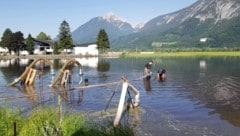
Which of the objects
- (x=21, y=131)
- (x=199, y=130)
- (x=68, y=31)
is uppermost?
(x=68, y=31)

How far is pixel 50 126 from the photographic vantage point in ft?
39.4

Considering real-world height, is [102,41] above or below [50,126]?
above

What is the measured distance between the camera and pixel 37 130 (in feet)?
39.5

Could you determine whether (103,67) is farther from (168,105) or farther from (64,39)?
(64,39)

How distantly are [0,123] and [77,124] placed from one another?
2332 millimetres

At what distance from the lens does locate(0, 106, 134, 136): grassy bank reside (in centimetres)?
1195

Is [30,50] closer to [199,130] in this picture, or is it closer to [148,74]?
[148,74]

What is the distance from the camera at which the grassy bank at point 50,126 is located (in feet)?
39.2

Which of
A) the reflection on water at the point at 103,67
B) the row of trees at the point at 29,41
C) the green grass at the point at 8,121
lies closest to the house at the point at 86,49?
the row of trees at the point at 29,41

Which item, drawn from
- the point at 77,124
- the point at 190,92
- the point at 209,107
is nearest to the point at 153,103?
the point at 209,107

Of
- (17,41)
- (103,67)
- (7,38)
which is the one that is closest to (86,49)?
(17,41)

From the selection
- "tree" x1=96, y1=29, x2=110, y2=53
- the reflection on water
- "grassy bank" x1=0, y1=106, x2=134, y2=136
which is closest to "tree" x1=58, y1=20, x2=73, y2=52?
"tree" x1=96, y1=29, x2=110, y2=53

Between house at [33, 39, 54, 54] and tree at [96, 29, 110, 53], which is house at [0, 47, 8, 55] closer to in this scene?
house at [33, 39, 54, 54]

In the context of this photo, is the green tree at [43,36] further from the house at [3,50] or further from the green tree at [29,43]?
the green tree at [29,43]
